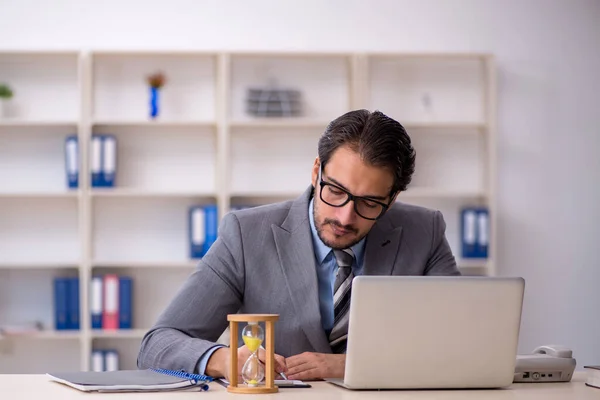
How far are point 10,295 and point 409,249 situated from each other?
313cm

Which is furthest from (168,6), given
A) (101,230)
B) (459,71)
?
(459,71)

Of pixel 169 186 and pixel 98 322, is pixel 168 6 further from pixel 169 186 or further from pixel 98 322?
pixel 98 322

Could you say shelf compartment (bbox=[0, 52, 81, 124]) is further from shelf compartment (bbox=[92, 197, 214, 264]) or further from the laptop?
the laptop

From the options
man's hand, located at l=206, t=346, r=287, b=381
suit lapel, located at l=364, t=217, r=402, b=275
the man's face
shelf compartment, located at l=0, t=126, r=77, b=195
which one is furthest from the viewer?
shelf compartment, located at l=0, t=126, r=77, b=195

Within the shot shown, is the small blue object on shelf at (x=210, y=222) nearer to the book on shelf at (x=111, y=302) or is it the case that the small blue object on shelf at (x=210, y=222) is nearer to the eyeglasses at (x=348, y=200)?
the book on shelf at (x=111, y=302)

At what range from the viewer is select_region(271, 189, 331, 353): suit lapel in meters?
2.23

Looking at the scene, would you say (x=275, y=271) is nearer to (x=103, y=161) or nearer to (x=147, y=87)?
(x=103, y=161)

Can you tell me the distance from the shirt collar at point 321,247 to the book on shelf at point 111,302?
251 cm

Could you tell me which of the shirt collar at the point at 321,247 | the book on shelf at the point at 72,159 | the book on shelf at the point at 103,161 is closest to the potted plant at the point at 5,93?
the book on shelf at the point at 72,159

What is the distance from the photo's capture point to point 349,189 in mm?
2133

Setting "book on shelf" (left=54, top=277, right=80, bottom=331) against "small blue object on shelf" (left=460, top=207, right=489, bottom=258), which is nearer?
"book on shelf" (left=54, top=277, right=80, bottom=331)

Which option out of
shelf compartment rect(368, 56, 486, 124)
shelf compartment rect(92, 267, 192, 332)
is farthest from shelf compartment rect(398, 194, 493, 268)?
shelf compartment rect(92, 267, 192, 332)

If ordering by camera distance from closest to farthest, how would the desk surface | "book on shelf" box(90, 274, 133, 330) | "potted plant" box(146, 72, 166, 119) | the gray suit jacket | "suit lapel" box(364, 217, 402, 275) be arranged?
1. the desk surface
2. the gray suit jacket
3. "suit lapel" box(364, 217, 402, 275)
4. "book on shelf" box(90, 274, 133, 330)
5. "potted plant" box(146, 72, 166, 119)

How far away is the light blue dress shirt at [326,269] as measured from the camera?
230 centimetres
